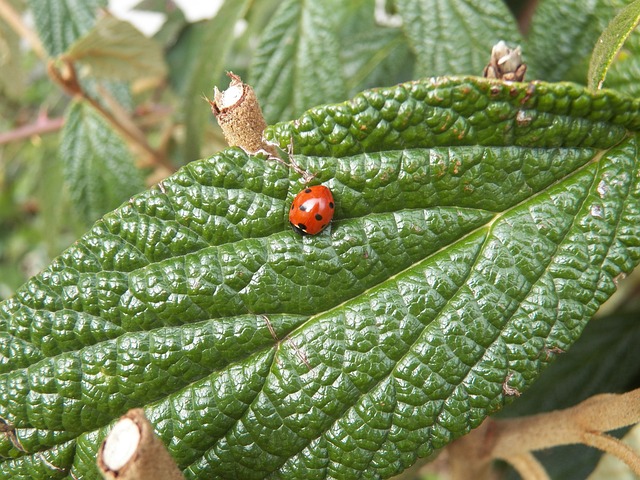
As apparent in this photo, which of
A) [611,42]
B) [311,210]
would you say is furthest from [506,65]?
[311,210]

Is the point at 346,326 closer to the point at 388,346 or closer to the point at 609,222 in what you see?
the point at 388,346

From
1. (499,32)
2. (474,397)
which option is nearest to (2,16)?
(499,32)

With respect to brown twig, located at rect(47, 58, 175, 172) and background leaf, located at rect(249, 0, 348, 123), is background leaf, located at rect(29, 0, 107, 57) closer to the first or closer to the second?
brown twig, located at rect(47, 58, 175, 172)

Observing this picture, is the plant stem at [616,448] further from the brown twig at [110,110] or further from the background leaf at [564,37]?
the brown twig at [110,110]

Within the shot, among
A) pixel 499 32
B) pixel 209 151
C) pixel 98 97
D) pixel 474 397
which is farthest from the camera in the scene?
pixel 209 151

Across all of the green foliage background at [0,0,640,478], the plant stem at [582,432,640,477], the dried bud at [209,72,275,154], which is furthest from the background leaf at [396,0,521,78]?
the plant stem at [582,432,640,477]

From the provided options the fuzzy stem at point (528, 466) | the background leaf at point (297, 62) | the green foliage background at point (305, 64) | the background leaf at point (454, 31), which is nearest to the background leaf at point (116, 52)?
the green foliage background at point (305, 64)
